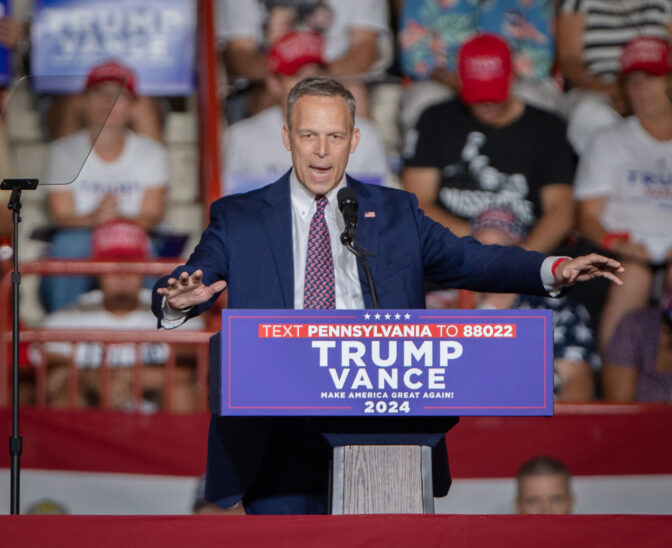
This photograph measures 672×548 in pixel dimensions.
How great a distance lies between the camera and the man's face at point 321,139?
8.66 ft

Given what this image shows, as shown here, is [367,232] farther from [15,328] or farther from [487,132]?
[487,132]

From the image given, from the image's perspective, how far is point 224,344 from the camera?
2191 mm

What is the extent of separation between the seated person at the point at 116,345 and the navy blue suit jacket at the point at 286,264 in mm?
2342

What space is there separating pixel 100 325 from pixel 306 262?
291 centimetres

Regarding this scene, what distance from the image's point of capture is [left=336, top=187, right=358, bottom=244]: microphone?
96.1 inches

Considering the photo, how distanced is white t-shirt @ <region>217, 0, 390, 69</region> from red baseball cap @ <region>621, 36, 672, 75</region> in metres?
1.28

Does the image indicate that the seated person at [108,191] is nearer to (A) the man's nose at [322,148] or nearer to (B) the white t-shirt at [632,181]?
(B) the white t-shirt at [632,181]

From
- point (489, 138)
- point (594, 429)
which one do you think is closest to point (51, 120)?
point (489, 138)

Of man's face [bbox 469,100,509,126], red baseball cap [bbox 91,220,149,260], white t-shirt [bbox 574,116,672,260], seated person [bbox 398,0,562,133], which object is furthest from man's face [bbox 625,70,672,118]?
red baseball cap [bbox 91,220,149,260]

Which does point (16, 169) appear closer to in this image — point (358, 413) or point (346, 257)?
point (346, 257)

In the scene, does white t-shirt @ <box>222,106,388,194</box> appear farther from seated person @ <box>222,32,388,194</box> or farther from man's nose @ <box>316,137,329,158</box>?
man's nose @ <box>316,137,329,158</box>

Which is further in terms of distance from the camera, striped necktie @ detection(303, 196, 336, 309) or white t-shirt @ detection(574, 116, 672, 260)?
white t-shirt @ detection(574, 116, 672, 260)

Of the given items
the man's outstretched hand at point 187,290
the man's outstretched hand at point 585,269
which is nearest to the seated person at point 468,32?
the man's outstretched hand at point 585,269

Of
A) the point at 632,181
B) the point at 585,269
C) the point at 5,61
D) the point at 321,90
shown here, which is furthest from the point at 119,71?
the point at 585,269
